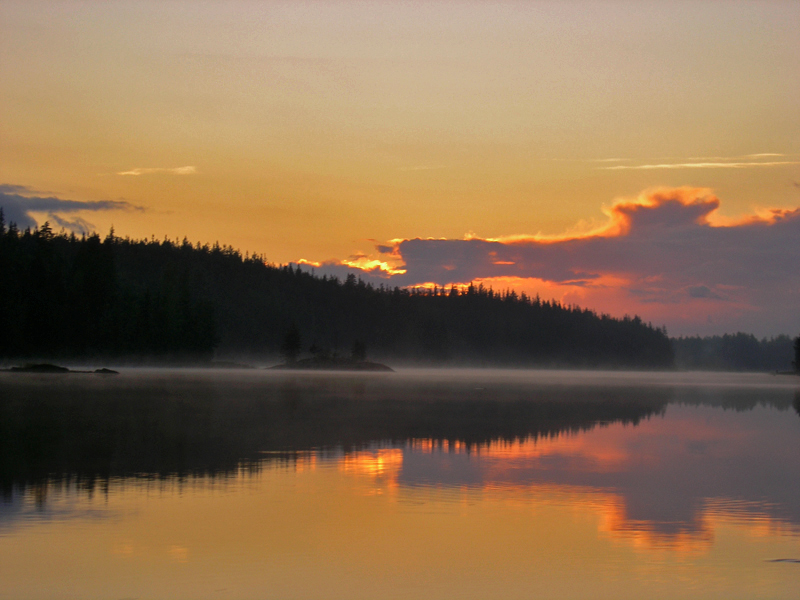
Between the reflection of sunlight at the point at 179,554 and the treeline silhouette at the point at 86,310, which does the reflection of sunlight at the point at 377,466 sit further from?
the treeline silhouette at the point at 86,310

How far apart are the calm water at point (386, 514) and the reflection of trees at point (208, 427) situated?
6.4 inches

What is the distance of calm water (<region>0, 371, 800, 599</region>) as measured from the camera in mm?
10422

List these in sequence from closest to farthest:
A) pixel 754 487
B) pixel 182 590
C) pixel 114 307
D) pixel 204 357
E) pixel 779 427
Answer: pixel 182 590 < pixel 754 487 < pixel 779 427 < pixel 114 307 < pixel 204 357

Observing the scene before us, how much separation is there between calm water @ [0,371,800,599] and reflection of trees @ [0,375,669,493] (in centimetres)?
16

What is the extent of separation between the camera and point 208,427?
2836cm

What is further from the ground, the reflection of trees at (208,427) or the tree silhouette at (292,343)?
the tree silhouette at (292,343)

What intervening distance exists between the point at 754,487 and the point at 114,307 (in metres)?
127

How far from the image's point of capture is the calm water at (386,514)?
34.2 ft

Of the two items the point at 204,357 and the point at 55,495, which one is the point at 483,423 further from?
the point at 204,357

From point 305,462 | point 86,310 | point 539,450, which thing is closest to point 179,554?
point 305,462

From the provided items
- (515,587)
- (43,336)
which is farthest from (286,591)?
(43,336)

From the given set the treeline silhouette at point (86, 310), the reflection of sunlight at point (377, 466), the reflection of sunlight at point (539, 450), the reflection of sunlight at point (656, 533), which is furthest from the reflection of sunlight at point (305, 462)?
the treeline silhouette at point (86, 310)

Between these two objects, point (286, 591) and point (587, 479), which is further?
point (587, 479)

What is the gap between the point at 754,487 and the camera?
60.2 feet
